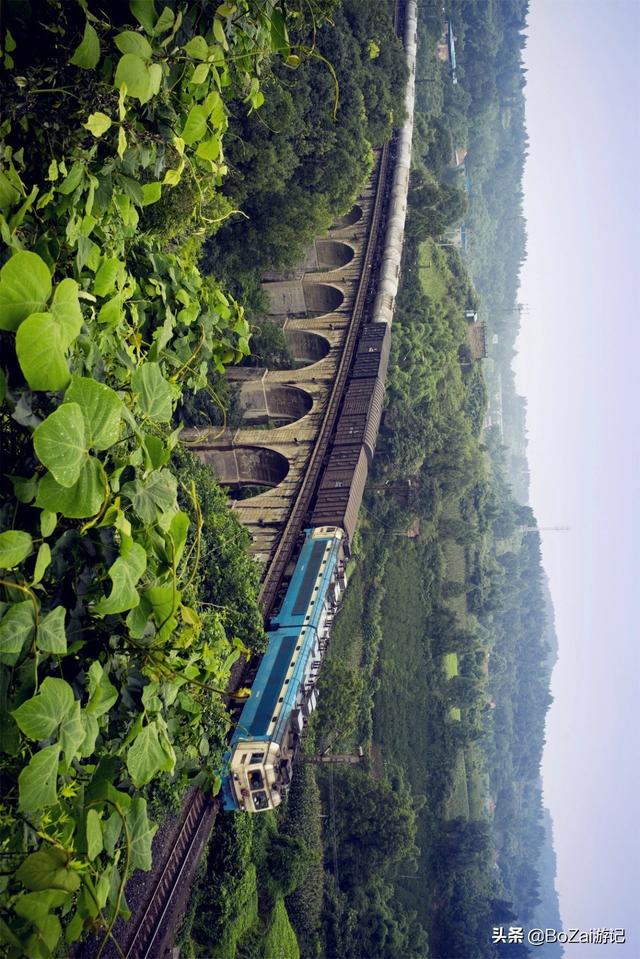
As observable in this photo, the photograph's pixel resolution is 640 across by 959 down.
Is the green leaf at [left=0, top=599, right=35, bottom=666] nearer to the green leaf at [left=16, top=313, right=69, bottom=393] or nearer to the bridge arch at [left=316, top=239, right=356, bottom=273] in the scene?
the green leaf at [left=16, top=313, right=69, bottom=393]

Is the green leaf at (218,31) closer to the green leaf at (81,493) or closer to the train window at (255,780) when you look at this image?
the green leaf at (81,493)

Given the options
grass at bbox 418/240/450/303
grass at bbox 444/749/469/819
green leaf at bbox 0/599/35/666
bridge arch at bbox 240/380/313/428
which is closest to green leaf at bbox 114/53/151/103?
green leaf at bbox 0/599/35/666

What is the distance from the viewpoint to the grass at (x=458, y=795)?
41375 mm

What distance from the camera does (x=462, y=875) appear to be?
37312 mm

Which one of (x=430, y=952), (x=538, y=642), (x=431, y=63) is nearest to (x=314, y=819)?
(x=430, y=952)

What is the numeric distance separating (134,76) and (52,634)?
2.75 meters

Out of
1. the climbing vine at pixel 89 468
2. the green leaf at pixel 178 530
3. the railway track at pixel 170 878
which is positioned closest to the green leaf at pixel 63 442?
the climbing vine at pixel 89 468

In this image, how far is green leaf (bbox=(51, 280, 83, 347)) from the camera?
11.4ft

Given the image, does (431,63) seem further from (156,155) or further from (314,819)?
(156,155)

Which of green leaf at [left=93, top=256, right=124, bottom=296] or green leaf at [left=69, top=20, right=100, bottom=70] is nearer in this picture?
green leaf at [left=69, top=20, right=100, bottom=70]

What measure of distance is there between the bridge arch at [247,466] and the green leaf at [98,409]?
22.5m

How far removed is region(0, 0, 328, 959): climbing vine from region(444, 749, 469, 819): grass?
38.9 metres

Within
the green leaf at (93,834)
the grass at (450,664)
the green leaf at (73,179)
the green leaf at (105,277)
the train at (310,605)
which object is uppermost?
the green leaf at (73,179)

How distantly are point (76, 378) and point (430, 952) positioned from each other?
3809cm
